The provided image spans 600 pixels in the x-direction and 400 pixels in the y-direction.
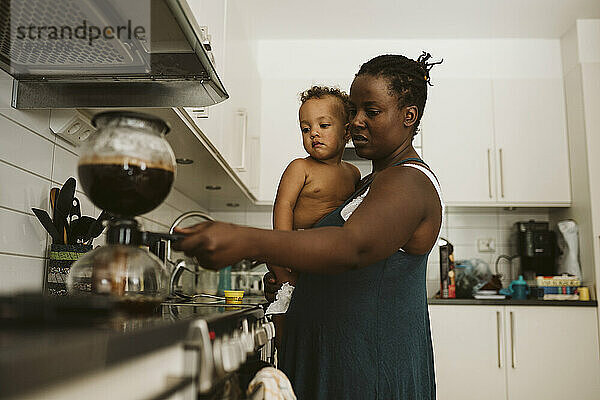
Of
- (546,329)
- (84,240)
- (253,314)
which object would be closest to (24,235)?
(84,240)

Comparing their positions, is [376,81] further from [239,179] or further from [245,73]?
[245,73]

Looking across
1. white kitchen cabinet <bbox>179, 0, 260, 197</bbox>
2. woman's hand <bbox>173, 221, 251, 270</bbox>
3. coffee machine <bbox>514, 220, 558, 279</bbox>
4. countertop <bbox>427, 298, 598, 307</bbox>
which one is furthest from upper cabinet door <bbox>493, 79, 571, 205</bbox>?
woman's hand <bbox>173, 221, 251, 270</bbox>

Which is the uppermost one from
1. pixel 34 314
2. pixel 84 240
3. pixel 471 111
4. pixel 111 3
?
pixel 471 111

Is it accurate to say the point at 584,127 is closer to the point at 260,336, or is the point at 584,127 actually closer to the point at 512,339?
the point at 512,339

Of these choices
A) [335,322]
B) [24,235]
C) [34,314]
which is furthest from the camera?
[24,235]

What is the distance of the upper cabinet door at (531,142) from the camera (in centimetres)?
356

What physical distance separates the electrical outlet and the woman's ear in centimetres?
269

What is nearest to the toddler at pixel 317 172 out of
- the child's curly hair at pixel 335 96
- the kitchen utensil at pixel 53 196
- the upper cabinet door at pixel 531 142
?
the child's curly hair at pixel 335 96

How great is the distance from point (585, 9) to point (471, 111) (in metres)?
0.85

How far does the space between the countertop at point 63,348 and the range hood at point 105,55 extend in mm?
687

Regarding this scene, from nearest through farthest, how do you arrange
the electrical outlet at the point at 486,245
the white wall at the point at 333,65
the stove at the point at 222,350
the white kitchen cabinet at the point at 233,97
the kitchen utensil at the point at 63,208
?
the stove at the point at 222,350 → the kitchen utensil at the point at 63,208 → the white kitchen cabinet at the point at 233,97 → the white wall at the point at 333,65 → the electrical outlet at the point at 486,245

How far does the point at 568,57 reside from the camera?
3666mm

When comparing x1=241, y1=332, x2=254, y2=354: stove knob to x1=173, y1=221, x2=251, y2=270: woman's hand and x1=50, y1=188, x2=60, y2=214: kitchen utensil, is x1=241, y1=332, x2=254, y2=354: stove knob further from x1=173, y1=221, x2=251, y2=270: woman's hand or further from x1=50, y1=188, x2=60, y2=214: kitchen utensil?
x1=50, y1=188, x2=60, y2=214: kitchen utensil

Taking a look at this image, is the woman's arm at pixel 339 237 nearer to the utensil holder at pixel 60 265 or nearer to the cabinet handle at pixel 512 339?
the utensil holder at pixel 60 265
